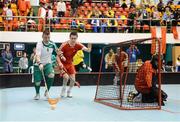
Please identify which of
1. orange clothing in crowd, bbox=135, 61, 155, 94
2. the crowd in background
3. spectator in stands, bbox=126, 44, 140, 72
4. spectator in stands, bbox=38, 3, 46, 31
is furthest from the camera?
the crowd in background

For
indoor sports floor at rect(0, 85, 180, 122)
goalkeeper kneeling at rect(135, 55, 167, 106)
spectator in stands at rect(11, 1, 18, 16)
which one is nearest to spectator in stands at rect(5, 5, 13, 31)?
spectator in stands at rect(11, 1, 18, 16)

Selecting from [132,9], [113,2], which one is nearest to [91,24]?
[132,9]

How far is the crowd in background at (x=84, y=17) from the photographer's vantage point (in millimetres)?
17844

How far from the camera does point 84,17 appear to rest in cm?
1970

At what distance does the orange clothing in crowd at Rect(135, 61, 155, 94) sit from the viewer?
8.24m

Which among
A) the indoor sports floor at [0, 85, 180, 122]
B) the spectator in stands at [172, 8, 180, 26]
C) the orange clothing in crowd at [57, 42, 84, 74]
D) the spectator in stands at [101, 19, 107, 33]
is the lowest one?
the indoor sports floor at [0, 85, 180, 122]

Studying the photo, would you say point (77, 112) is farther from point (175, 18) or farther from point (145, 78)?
point (175, 18)

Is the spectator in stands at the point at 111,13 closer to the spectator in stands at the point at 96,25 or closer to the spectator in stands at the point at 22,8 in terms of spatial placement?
the spectator in stands at the point at 96,25

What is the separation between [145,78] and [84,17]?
38.4 ft

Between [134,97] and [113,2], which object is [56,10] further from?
[134,97]

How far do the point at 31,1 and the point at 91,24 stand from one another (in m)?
4.24

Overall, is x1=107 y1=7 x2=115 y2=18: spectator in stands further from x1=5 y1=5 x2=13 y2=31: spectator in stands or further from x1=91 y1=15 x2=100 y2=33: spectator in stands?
x1=5 y1=5 x2=13 y2=31: spectator in stands

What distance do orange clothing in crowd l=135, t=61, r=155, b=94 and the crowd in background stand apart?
383 inches

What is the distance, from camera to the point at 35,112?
7262mm
